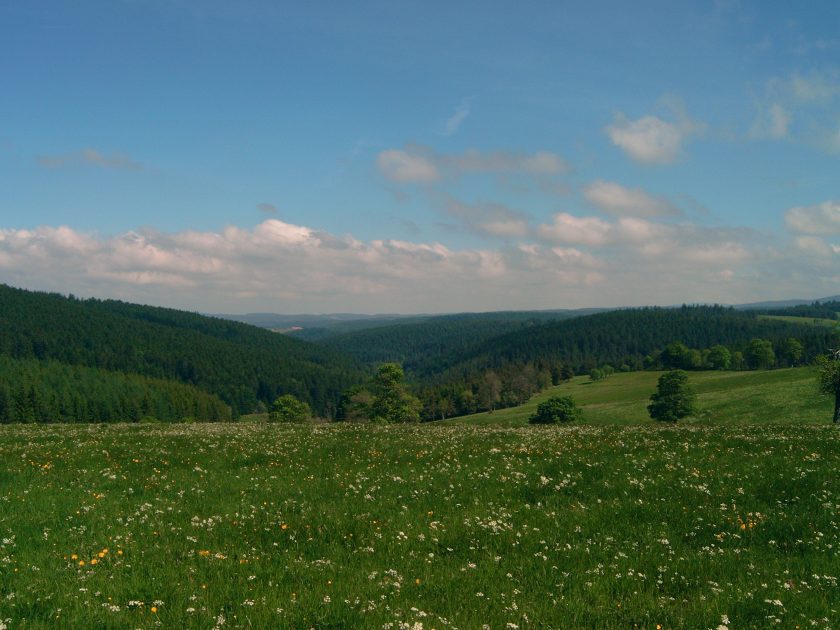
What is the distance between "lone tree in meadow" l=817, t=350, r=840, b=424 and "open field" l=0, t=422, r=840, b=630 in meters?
37.2

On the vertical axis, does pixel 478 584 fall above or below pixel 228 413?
above

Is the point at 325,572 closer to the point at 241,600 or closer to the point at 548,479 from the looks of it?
the point at 241,600

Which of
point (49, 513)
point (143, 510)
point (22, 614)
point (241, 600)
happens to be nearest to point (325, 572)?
point (241, 600)

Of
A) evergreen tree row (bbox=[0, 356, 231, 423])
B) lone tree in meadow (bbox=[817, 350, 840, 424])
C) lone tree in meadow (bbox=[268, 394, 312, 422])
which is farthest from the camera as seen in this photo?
evergreen tree row (bbox=[0, 356, 231, 423])

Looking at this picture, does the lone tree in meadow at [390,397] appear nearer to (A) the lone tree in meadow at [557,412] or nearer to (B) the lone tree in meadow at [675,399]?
(A) the lone tree in meadow at [557,412]

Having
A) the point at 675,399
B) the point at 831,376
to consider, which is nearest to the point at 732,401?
the point at 675,399

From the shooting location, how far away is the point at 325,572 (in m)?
8.91

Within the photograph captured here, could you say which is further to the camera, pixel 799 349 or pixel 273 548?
pixel 799 349

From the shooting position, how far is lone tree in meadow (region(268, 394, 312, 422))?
112812 millimetres

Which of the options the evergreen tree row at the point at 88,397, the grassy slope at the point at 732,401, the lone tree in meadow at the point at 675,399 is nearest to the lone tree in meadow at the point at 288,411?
the evergreen tree row at the point at 88,397

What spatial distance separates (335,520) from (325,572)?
292cm

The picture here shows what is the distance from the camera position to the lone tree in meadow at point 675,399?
82.8 meters

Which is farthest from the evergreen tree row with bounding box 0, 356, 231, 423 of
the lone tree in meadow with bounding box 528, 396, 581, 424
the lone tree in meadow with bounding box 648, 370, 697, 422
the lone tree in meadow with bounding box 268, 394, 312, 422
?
the lone tree in meadow with bounding box 648, 370, 697, 422

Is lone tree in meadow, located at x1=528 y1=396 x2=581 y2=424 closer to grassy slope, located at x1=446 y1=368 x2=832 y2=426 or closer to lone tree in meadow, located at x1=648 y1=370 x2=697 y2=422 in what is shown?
grassy slope, located at x1=446 y1=368 x2=832 y2=426
